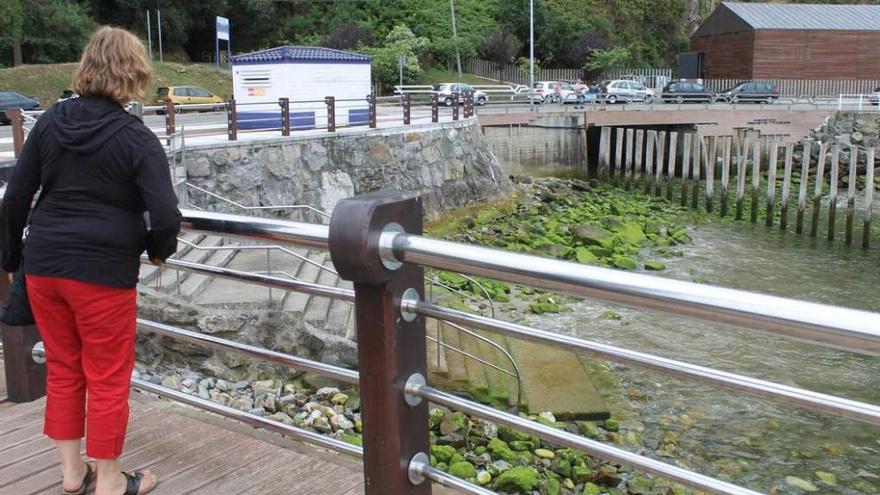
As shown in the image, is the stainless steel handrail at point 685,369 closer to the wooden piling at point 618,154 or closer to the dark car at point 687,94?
the wooden piling at point 618,154

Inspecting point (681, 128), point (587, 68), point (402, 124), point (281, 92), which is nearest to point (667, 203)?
point (681, 128)

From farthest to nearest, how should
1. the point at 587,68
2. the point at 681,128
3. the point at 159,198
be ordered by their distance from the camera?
the point at 587,68
the point at 681,128
the point at 159,198

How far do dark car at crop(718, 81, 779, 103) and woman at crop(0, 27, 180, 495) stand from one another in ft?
125

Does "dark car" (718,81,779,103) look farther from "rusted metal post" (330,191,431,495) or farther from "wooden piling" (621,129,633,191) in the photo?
"rusted metal post" (330,191,431,495)

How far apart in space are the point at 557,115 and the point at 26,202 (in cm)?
2947

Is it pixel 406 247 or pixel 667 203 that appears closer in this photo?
pixel 406 247

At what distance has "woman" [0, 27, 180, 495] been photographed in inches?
104

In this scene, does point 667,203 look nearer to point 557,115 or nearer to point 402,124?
point 557,115

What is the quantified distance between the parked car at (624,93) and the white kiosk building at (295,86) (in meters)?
20.6

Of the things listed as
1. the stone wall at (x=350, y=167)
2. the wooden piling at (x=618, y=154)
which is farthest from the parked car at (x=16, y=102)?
the wooden piling at (x=618, y=154)

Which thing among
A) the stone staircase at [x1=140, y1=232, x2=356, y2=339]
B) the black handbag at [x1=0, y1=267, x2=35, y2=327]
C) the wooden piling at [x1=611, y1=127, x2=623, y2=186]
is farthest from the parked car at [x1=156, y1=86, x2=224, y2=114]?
the black handbag at [x1=0, y1=267, x2=35, y2=327]

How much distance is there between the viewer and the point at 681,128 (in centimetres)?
3572

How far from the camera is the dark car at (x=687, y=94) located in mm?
38094

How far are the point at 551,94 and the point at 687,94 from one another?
619cm
